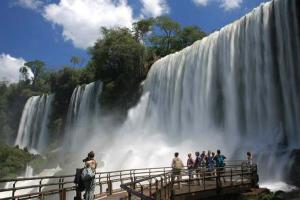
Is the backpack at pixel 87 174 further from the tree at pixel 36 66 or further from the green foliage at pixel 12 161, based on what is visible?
the tree at pixel 36 66

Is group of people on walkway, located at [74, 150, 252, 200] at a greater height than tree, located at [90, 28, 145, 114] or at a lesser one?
lesser

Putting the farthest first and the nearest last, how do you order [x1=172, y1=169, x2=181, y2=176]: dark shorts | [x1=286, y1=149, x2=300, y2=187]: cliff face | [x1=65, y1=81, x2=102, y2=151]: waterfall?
[x1=65, y1=81, x2=102, y2=151]: waterfall < [x1=286, y1=149, x2=300, y2=187]: cliff face < [x1=172, y1=169, x2=181, y2=176]: dark shorts

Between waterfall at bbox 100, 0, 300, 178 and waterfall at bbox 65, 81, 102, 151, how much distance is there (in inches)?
408

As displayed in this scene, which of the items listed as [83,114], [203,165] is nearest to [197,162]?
[203,165]

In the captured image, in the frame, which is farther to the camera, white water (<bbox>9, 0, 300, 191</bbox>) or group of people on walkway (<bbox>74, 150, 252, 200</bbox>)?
white water (<bbox>9, 0, 300, 191</bbox>)

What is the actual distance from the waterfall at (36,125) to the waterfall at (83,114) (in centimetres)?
863

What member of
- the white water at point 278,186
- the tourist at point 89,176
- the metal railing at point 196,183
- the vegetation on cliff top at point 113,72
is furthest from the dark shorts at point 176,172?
the vegetation on cliff top at point 113,72

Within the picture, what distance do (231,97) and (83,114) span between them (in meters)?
28.0

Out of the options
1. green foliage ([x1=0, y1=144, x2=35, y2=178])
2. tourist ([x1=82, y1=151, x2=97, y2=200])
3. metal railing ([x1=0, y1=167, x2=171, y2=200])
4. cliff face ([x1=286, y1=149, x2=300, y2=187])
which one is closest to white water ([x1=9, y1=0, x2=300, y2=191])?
cliff face ([x1=286, y1=149, x2=300, y2=187])

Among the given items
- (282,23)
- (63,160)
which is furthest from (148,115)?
(282,23)

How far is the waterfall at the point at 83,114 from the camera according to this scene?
2243 inches

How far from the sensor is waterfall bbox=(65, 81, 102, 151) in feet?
187

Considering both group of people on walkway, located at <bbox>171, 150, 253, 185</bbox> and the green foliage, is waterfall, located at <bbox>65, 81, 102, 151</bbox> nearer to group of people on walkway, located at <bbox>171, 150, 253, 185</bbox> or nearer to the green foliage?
the green foliage

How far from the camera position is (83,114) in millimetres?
58312
